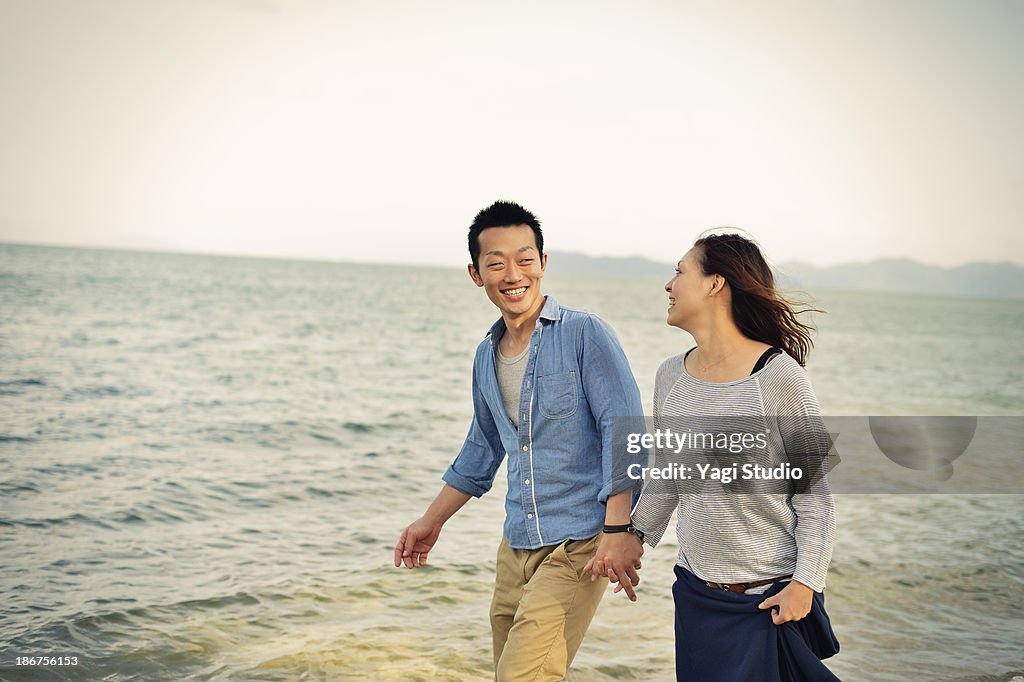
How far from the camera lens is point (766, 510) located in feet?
9.18

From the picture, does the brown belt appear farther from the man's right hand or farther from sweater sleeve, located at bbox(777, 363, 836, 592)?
the man's right hand

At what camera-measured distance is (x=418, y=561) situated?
12.9ft

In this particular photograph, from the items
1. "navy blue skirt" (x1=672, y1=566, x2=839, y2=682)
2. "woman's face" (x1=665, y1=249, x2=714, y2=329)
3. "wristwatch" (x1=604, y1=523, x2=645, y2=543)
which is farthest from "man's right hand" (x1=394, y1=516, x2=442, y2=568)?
"woman's face" (x1=665, y1=249, x2=714, y2=329)

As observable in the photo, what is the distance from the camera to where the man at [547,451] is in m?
3.25

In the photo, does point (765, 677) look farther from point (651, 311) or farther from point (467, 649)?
point (651, 311)

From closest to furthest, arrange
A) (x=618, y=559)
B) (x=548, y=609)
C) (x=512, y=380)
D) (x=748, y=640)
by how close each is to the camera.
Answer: (x=748, y=640) < (x=618, y=559) < (x=548, y=609) < (x=512, y=380)

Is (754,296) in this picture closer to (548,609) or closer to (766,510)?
(766,510)

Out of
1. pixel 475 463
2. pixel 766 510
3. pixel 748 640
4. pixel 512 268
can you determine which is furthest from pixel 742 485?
pixel 475 463

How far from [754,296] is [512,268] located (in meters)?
1.00

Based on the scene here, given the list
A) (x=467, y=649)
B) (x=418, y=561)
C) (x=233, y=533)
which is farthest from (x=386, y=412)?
(x=418, y=561)

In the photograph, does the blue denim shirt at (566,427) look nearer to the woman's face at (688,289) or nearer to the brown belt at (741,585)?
the woman's face at (688,289)

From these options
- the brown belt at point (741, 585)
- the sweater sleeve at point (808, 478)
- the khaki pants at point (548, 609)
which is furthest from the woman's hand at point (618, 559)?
the sweater sleeve at point (808, 478)

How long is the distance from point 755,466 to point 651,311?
67.4 meters

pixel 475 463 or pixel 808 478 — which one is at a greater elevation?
pixel 808 478
